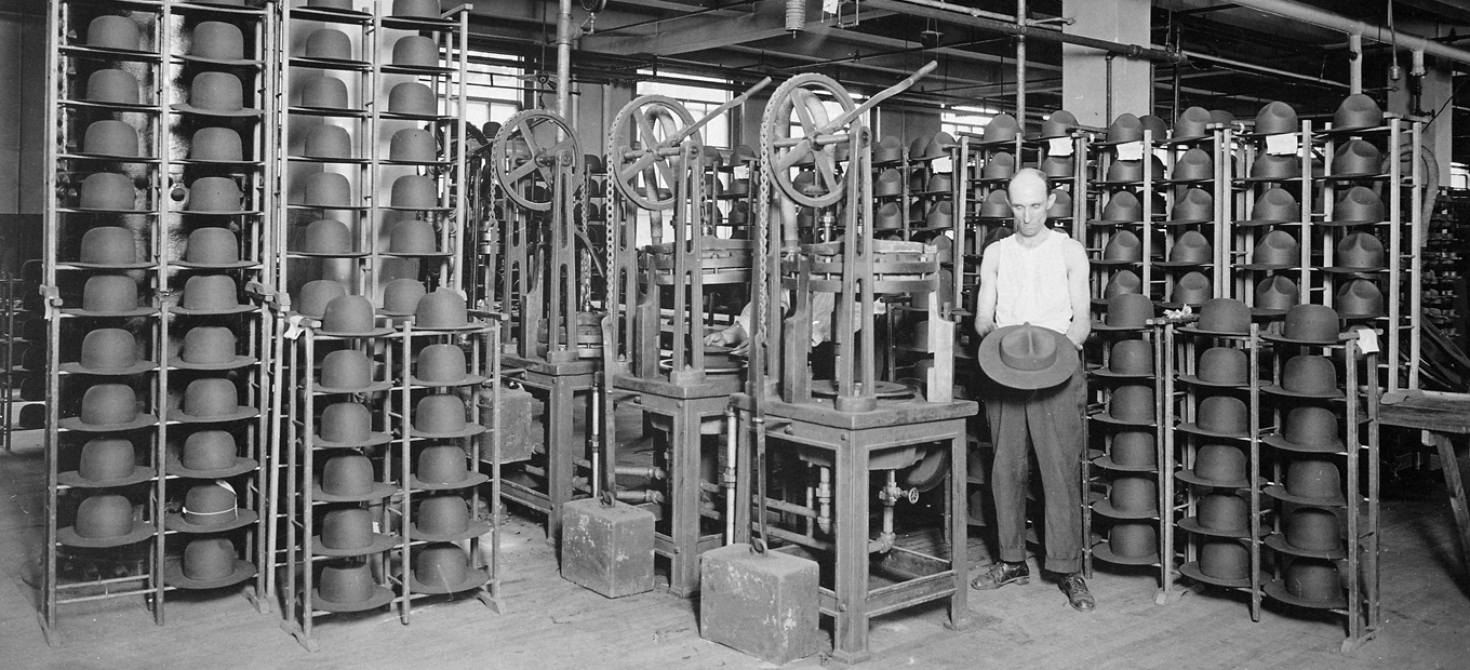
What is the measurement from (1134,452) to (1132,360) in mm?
386

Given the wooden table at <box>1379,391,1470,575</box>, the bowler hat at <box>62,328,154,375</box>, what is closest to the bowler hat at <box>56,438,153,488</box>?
the bowler hat at <box>62,328,154,375</box>

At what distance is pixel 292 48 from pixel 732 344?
2382 millimetres

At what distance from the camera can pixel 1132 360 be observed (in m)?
4.74

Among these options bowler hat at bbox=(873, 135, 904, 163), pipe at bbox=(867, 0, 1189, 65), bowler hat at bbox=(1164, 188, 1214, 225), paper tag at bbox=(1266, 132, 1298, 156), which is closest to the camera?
paper tag at bbox=(1266, 132, 1298, 156)

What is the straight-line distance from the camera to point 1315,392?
4281mm

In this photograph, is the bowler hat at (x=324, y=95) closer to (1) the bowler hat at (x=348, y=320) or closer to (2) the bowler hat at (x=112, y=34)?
(2) the bowler hat at (x=112, y=34)

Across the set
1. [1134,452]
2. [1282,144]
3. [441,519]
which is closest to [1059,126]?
[1282,144]

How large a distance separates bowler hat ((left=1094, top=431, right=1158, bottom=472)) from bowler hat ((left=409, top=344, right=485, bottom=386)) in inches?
105

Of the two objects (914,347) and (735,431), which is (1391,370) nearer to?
(914,347)

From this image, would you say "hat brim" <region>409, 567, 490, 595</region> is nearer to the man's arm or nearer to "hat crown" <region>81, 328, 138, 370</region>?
"hat crown" <region>81, 328, 138, 370</region>

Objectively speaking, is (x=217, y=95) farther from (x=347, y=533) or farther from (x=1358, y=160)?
(x=1358, y=160)

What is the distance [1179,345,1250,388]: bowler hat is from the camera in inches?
177

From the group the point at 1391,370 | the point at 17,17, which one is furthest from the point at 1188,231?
the point at 17,17

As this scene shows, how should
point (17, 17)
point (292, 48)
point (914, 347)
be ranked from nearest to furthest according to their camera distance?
point (292, 48)
point (914, 347)
point (17, 17)
